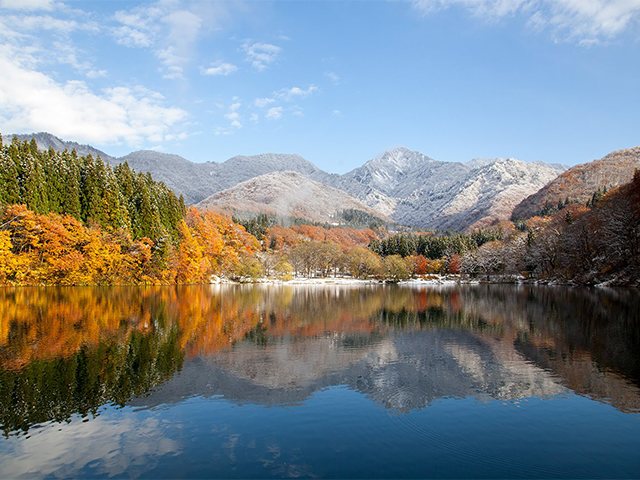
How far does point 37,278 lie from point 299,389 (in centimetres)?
5822

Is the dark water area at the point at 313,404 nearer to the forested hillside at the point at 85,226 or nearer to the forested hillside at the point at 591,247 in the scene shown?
the forested hillside at the point at 85,226

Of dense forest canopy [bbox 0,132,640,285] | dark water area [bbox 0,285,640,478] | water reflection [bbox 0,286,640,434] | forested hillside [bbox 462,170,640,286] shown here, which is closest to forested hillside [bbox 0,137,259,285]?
dense forest canopy [bbox 0,132,640,285]

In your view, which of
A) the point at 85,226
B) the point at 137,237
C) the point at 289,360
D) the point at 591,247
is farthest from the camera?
the point at 591,247

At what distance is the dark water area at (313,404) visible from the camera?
8.70m

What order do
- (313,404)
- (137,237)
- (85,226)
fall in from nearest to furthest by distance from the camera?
(313,404)
(85,226)
(137,237)

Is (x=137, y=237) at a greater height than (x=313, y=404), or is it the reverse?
(x=137, y=237)

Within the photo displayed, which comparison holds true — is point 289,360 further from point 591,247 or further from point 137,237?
point 591,247

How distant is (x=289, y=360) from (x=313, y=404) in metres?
5.44

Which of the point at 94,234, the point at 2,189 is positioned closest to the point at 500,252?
the point at 94,234

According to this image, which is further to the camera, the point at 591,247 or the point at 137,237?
the point at 591,247

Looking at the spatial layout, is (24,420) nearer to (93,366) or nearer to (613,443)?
(93,366)

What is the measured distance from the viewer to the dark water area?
870cm

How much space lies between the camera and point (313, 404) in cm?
1238

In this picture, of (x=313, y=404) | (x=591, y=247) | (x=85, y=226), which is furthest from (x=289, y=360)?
(x=591, y=247)
